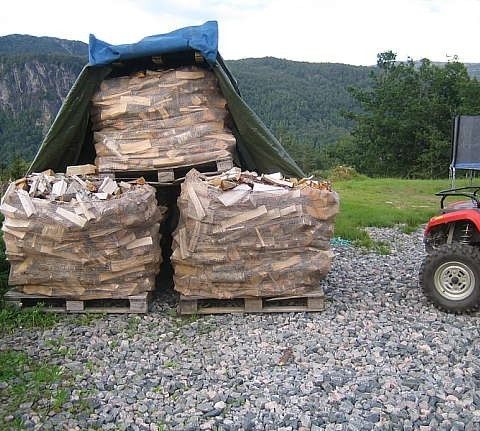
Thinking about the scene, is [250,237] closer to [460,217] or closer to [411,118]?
[460,217]

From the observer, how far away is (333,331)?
588 centimetres

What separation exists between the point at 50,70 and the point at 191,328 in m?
101

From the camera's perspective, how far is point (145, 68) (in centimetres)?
753

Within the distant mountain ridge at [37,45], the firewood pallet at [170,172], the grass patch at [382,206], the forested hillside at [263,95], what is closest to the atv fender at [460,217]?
the firewood pallet at [170,172]

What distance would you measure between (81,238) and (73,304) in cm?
81

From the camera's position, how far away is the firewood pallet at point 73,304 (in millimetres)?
6445

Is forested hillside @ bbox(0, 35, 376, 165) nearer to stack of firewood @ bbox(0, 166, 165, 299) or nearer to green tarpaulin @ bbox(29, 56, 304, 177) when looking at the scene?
green tarpaulin @ bbox(29, 56, 304, 177)

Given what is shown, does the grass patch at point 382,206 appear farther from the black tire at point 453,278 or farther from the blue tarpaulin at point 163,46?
the blue tarpaulin at point 163,46

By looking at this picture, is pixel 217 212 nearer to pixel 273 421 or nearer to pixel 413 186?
pixel 273 421

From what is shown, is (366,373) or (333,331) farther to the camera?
(333,331)

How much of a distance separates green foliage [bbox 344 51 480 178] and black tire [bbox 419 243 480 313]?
30.4m

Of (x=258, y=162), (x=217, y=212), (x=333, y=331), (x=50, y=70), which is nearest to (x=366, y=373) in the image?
(x=333, y=331)

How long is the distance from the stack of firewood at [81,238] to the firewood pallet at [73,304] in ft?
0.24

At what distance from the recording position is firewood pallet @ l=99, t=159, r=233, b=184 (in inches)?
274
